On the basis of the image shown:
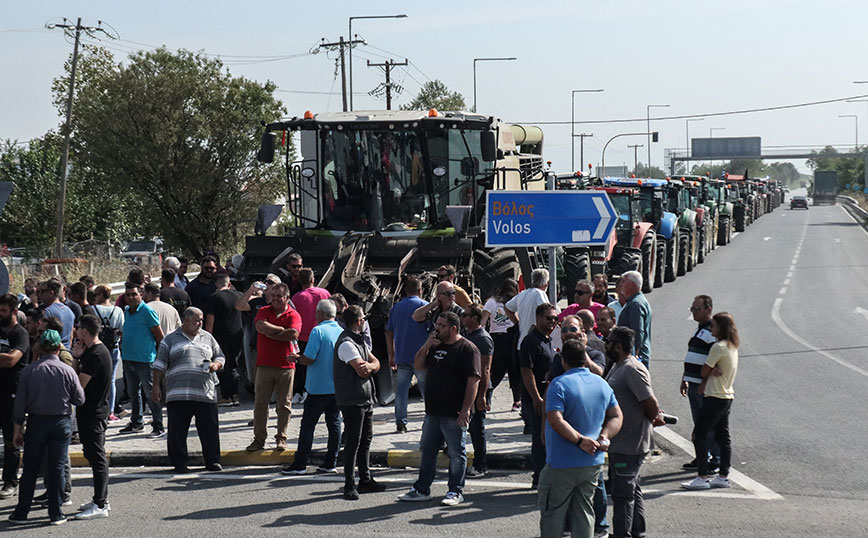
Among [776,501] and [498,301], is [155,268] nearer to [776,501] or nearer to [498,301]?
[498,301]

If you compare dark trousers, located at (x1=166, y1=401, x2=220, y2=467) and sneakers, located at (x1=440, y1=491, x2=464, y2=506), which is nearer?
sneakers, located at (x1=440, y1=491, x2=464, y2=506)

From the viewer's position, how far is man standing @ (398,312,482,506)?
8805 millimetres

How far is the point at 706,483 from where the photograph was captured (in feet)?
31.0

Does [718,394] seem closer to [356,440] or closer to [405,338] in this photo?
[356,440]

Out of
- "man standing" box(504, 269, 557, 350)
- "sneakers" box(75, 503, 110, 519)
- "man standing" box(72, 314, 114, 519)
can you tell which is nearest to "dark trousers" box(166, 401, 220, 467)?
"man standing" box(72, 314, 114, 519)

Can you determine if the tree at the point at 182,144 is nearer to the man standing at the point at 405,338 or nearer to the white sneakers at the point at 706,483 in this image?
the man standing at the point at 405,338

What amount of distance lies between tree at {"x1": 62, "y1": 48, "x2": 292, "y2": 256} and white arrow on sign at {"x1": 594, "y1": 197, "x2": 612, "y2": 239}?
79.6ft

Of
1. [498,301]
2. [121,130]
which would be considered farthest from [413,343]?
[121,130]

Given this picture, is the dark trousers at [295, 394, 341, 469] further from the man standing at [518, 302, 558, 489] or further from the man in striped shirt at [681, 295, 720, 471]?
the man in striped shirt at [681, 295, 720, 471]

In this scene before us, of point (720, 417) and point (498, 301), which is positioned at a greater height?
point (498, 301)

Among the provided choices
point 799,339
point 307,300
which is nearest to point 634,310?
point 307,300

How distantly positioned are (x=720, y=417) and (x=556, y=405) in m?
2.88

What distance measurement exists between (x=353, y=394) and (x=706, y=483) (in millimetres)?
3091

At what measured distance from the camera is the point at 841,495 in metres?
9.15
